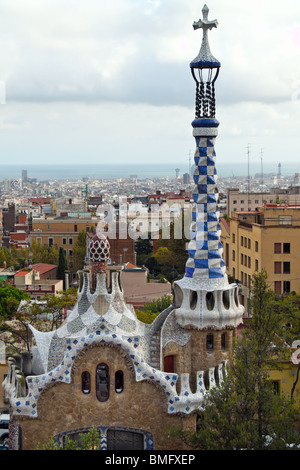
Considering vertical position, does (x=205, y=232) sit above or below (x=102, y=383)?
above

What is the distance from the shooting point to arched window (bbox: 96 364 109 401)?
1417cm

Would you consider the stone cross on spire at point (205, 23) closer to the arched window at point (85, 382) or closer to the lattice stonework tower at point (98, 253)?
the lattice stonework tower at point (98, 253)

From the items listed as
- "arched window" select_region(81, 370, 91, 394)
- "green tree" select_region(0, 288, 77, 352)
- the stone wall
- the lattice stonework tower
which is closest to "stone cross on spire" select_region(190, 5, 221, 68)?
the lattice stonework tower

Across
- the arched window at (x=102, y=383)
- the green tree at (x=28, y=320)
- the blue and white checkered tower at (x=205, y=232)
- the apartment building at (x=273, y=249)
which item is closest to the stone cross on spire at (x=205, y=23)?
the blue and white checkered tower at (x=205, y=232)

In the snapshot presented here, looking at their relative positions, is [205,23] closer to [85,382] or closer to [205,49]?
[205,49]

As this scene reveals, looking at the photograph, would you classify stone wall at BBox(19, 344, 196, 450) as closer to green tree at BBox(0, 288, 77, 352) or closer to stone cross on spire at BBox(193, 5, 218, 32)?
stone cross on spire at BBox(193, 5, 218, 32)

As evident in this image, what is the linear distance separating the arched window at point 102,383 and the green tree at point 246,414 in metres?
1.58

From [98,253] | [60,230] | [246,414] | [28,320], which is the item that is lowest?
[60,230]

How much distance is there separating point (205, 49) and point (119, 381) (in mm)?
6729

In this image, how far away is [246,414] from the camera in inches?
509

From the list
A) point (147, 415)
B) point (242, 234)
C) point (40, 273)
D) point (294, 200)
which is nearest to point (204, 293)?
point (147, 415)

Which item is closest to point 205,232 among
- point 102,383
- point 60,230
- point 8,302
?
point 102,383

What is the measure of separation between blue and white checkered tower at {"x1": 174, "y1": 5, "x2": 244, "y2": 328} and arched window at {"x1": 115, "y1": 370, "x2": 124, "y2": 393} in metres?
1.72
